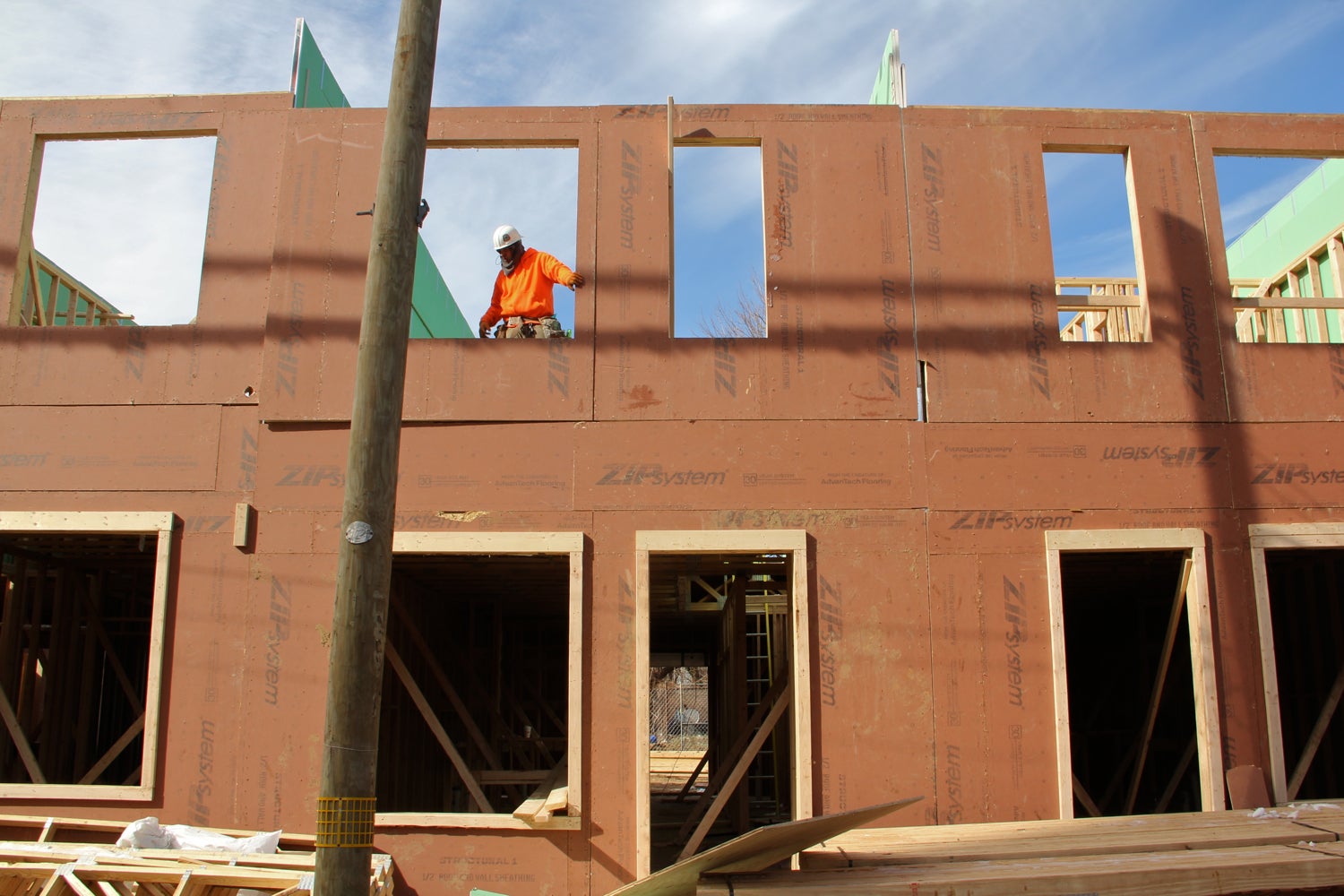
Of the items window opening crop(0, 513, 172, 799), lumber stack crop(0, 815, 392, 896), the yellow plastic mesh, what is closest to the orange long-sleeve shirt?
window opening crop(0, 513, 172, 799)

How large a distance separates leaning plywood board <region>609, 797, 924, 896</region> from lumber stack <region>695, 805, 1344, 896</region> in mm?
108

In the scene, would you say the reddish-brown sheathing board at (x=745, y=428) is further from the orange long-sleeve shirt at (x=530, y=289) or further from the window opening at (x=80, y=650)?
the orange long-sleeve shirt at (x=530, y=289)

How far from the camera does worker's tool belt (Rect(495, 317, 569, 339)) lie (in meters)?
9.62

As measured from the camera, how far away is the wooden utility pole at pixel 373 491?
4.96 metres

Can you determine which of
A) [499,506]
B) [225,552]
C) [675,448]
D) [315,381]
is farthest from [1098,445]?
[225,552]

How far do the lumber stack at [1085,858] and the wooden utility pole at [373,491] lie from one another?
2.33m

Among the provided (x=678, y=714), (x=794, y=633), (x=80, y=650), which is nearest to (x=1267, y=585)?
(x=794, y=633)

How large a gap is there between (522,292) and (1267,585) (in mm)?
6738

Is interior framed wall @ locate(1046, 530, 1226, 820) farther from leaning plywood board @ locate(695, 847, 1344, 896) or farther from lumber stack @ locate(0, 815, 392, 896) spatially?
lumber stack @ locate(0, 815, 392, 896)

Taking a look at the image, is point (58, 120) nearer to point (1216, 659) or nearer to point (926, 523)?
point (926, 523)

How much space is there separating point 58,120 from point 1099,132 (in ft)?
30.6

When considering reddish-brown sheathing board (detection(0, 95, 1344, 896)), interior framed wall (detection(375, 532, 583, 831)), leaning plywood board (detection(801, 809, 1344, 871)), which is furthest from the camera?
reddish-brown sheathing board (detection(0, 95, 1344, 896))

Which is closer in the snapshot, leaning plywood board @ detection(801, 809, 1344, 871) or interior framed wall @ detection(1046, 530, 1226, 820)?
leaning plywood board @ detection(801, 809, 1344, 871)

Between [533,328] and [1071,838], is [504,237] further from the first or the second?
[1071,838]
